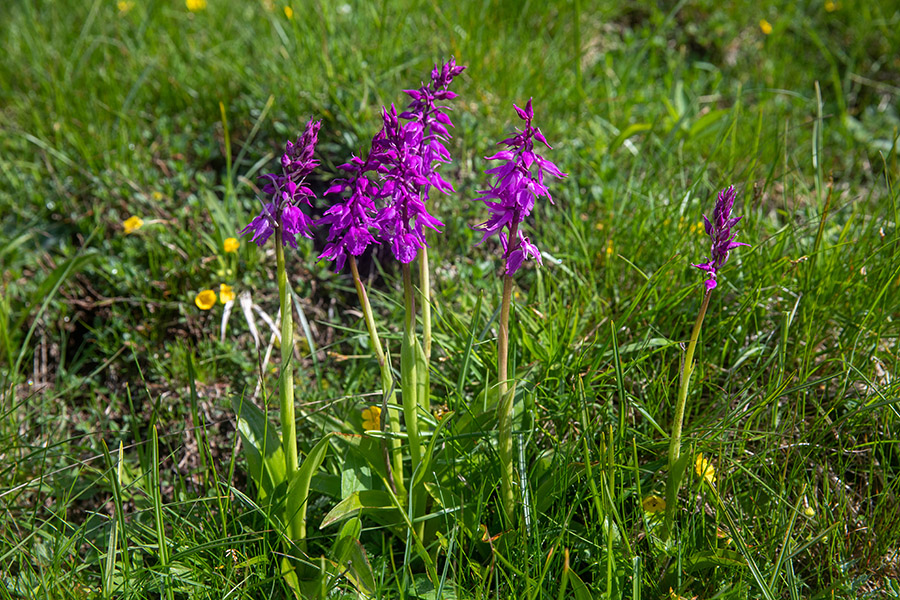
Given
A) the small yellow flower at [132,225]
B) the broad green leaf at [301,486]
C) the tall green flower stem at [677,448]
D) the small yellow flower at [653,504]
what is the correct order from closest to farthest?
the tall green flower stem at [677,448], the broad green leaf at [301,486], the small yellow flower at [653,504], the small yellow flower at [132,225]

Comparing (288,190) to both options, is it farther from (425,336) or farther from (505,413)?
(505,413)

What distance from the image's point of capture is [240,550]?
1.95 m

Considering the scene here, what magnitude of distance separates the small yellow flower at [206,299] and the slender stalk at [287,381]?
3.68 feet

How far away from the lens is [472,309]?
2648mm

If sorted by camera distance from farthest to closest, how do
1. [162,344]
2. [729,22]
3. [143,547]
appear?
[729,22] < [162,344] < [143,547]

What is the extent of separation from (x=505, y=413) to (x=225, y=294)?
152 cm

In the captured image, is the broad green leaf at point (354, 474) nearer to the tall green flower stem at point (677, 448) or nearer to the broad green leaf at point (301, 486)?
the broad green leaf at point (301, 486)

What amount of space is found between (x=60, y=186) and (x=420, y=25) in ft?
6.82

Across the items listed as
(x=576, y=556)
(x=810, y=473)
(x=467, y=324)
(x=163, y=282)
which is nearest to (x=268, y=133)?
(x=163, y=282)

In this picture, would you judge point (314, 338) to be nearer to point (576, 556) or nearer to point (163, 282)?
point (163, 282)

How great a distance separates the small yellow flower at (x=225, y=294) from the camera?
276cm

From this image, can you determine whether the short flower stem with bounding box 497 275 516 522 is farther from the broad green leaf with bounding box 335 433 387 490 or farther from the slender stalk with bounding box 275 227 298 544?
the slender stalk with bounding box 275 227 298 544

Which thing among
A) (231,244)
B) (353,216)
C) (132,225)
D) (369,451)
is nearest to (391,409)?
(369,451)

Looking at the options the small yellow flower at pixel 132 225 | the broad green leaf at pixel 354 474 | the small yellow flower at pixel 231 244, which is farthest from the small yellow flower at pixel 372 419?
the small yellow flower at pixel 132 225
